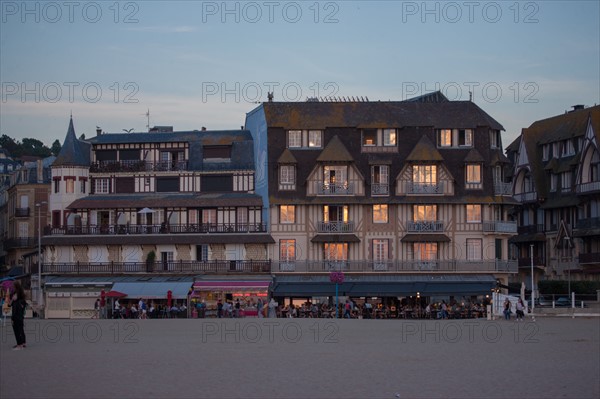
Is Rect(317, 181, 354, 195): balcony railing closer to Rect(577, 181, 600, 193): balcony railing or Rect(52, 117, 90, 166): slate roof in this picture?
Rect(52, 117, 90, 166): slate roof

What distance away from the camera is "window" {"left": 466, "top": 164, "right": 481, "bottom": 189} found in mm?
73625

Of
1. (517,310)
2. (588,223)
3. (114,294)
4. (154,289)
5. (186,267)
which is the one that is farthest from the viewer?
(588,223)

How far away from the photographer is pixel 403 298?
7150 cm

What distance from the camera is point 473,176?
7369 cm

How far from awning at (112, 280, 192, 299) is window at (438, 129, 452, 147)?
1854 cm

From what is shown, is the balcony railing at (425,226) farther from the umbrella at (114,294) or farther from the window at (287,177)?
the umbrella at (114,294)

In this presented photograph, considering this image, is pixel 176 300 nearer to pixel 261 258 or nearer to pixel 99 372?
pixel 261 258

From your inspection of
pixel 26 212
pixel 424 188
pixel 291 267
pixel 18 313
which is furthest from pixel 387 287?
pixel 18 313

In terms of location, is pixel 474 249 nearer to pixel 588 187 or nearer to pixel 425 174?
pixel 425 174

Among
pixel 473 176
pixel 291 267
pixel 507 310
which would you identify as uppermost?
pixel 473 176

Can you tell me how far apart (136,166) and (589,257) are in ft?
103

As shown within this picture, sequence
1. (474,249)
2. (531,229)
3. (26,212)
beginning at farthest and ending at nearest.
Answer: (531,229) → (26,212) → (474,249)

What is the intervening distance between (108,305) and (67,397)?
47946mm

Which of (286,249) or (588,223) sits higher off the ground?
(588,223)
